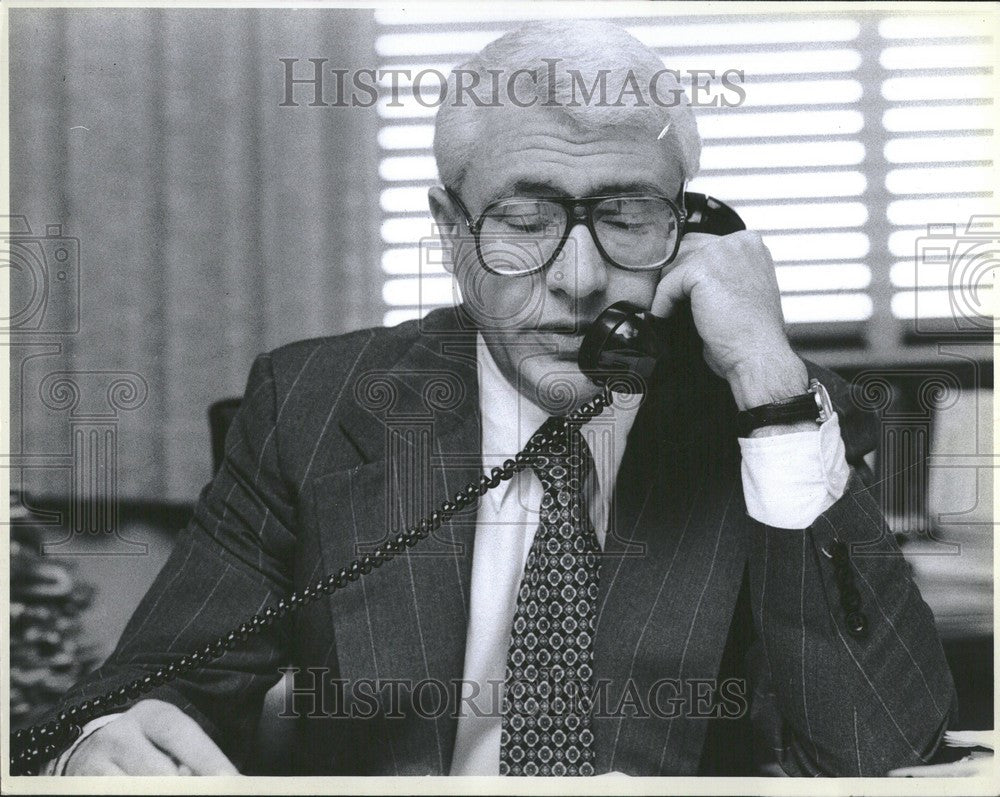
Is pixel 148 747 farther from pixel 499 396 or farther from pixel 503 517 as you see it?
pixel 499 396

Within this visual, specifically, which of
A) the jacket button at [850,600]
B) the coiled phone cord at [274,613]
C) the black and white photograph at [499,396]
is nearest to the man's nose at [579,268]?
the black and white photograph at [499,396]

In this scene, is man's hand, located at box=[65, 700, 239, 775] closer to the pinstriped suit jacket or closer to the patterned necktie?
the pinstriped suit jacket

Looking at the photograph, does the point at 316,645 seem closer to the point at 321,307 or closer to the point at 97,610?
the point at 97,610

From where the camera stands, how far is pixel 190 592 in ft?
4.89

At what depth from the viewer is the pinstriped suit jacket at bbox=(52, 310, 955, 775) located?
54.1 inches

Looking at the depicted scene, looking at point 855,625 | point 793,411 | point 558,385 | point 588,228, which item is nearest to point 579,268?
point 588,228

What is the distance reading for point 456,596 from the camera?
1.44 m

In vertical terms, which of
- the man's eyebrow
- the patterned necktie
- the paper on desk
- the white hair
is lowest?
the paper on desk

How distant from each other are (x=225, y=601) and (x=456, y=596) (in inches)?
12.6

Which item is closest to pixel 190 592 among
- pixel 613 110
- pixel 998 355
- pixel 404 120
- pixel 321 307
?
pixel 321 307

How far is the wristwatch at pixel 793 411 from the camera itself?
132 cm

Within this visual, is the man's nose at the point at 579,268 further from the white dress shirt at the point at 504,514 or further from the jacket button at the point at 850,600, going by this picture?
the jacket button at the point at 850,600

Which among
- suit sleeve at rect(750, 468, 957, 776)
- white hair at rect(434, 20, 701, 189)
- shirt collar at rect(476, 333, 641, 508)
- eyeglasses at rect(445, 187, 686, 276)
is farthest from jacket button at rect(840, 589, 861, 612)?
white hair at rect(434, 20, 701, 189)

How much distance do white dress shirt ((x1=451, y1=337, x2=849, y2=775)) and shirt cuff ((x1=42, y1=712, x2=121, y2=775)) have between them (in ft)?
1.51
